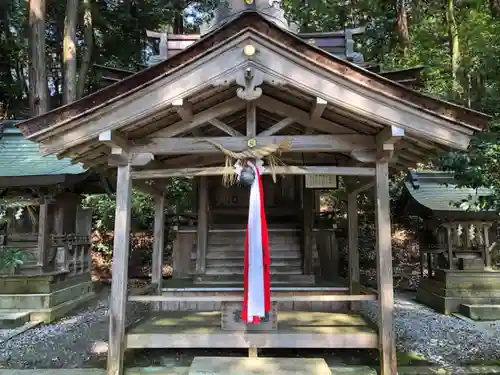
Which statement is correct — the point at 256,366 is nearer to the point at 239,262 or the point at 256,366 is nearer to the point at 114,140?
the point at 114,140

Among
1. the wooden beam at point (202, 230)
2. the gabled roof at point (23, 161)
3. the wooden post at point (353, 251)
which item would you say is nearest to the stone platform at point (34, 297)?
the gabled roof at point (23, 161)

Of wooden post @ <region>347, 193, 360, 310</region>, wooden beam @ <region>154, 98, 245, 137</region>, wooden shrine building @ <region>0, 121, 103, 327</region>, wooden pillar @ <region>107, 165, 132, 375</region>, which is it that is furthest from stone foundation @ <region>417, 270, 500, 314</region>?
wooden shrine building @ <region>0, 121, 103, 327</region>

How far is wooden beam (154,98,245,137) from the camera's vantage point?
5.15m

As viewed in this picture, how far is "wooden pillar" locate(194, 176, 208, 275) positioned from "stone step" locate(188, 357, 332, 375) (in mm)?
3954

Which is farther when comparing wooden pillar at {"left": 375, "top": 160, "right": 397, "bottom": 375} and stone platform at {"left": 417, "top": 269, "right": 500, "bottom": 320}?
stone platform at {"left": 417, "top": 269, "right": 500, "bottom": 320}

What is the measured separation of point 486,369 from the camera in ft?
16.4

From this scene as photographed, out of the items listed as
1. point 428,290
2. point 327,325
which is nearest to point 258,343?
point 327,325

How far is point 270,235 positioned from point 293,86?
16.9ft

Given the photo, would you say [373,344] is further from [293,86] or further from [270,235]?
[270,235]

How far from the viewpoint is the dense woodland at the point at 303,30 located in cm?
884

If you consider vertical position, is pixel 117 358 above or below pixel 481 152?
below

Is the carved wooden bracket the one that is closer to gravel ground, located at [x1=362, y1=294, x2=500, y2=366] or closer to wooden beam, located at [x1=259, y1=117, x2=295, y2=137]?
wooden beam, located at [x1=259, y1=117, x2=295, y2=137]

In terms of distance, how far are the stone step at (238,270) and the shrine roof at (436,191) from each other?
358 centimetres

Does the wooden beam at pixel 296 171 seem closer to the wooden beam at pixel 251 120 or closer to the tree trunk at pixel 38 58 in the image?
the wooden beam at pixel 251 120
